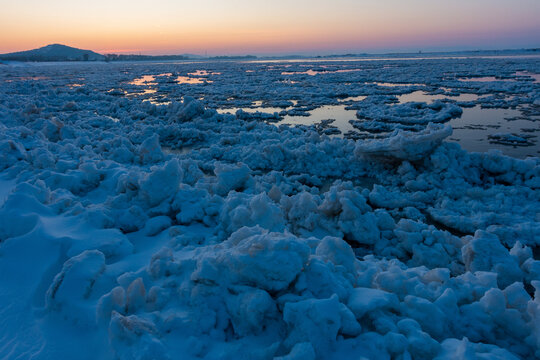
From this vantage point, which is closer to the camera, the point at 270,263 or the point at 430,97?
the point at 270,263

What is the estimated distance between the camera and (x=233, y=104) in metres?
14.5

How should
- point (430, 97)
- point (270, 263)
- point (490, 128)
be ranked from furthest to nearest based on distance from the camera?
point (430, 97)
point (490, 128)
point (270, 263)

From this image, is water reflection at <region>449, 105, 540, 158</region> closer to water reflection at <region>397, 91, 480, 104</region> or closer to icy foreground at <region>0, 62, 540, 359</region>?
icy foreground at <region>0, 62, 540, 359</region>

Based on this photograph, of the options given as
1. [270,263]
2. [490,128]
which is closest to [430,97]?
[490,128]

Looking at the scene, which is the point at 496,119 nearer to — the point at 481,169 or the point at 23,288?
the point at 481,169

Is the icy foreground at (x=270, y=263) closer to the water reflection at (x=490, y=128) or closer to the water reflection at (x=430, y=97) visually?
the water reflection at (x=490, y=128)

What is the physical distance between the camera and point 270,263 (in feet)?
6.09

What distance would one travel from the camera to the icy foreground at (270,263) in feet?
5.64

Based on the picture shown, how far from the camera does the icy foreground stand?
1.72m

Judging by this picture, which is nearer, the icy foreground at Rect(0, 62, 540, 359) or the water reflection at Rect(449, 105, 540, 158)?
the icy foreground at Rect(0, 62, 540, 359)

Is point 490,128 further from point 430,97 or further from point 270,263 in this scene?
point 270,263

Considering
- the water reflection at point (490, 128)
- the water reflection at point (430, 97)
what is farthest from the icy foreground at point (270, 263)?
the water reflection at point (430, 97)

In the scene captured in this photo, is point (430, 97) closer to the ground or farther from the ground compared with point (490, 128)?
farther from the ground

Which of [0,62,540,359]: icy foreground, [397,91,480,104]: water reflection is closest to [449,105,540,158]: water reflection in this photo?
[0,62,540,359]: icy foreground
